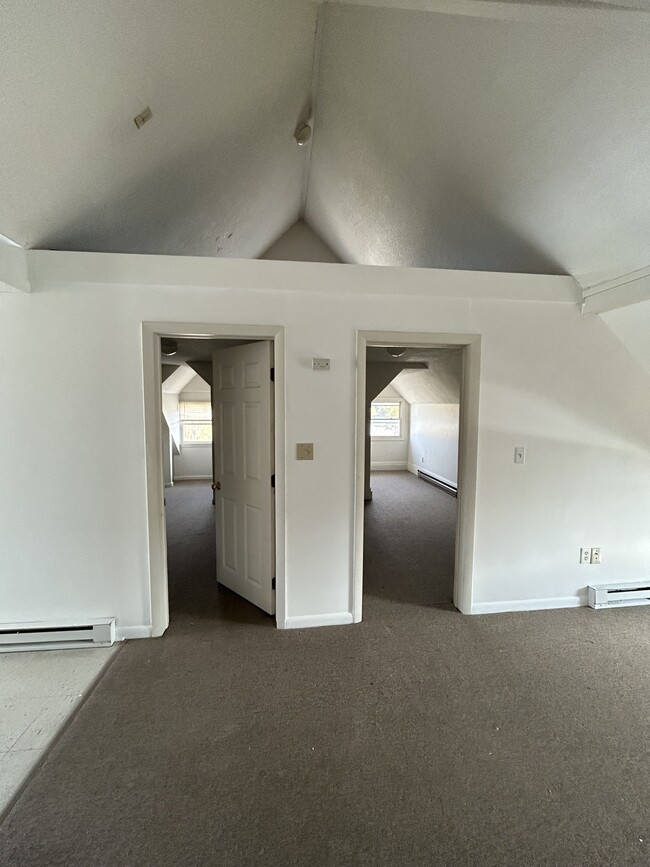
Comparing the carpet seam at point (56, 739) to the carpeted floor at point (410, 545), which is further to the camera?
the carpeted floor at point (410, 545)

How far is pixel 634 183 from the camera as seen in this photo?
76.8 inches

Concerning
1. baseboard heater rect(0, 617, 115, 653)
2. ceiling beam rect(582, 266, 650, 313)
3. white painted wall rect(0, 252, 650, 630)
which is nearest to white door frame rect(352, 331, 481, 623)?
white painted wall rect(0, 252, 650, 630)

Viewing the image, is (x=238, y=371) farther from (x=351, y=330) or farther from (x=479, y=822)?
(x=479, y=822)

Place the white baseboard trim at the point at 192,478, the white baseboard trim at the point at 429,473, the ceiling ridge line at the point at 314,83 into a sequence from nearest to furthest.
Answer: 1. the ceiling ridge line at the point at 314,83
2. the white baseboard trim at the point at 429,473
3. the white baseboard trim at the point at 192,478

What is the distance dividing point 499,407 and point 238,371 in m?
1.88

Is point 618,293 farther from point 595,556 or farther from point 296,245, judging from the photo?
point 296,245

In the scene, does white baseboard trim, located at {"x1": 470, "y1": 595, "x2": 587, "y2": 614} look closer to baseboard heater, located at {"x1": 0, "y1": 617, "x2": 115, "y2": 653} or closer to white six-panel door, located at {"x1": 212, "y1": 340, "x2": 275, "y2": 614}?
white six-panel door, located at {"x1": 212, "y1": 340, "x2": 275, "y2": 614}

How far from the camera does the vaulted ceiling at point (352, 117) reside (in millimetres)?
1526

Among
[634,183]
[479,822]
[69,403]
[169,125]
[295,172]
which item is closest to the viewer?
[479,822]

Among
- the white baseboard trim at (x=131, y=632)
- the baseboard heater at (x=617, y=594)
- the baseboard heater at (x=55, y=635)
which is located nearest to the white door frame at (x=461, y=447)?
the baseboard heater at (x=617, y=594)

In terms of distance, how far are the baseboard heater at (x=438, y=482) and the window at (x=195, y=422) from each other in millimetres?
4247

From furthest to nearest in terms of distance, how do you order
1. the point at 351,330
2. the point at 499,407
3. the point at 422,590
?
the point at 422,590, the point at 499,407, the point at 351,330

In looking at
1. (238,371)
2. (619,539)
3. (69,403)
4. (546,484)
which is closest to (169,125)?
(238,371)

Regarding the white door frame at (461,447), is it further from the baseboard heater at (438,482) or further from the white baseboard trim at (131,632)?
the baseboard heater at (438,482)
